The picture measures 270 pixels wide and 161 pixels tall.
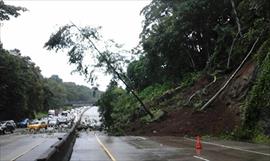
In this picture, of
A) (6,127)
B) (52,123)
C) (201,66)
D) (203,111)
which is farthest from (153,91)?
(203,111)

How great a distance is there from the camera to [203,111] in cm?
4769

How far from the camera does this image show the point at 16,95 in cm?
9694

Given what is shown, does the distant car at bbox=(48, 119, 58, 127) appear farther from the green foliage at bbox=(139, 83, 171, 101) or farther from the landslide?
the landslide

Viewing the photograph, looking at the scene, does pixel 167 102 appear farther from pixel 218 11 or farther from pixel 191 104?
pixel 218 11

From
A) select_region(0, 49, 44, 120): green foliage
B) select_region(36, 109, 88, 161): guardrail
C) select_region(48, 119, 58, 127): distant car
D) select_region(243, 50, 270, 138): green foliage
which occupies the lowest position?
select_region(36, 109, 88, 161): guardrail

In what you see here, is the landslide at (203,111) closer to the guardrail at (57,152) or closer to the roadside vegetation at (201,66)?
the roadside vegetation at (201,66)

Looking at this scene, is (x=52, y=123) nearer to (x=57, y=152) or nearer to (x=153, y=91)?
(x=153, y=91)

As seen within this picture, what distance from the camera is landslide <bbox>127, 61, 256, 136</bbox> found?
43469mm

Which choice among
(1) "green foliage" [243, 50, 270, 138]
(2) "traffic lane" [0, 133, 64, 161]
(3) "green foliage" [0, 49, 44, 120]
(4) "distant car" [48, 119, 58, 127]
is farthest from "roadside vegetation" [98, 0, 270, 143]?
(3) "green foliage" [0, 49, 44, 120]

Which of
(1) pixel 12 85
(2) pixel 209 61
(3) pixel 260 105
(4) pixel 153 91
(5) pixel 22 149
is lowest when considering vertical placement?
(5) pixel 22 149

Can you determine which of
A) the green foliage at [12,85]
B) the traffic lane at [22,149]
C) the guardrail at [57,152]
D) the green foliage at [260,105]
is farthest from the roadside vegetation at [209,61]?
the green foliage at [12,85]

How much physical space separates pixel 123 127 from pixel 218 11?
15.5 meters

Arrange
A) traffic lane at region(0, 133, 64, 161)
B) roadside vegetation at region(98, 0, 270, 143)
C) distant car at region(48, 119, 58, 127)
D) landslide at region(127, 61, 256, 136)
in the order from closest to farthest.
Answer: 1. traffic lane at region(0, 133, 64, 161)
2. roadside vegetation at region(98, 0, 270, 143)
3. landslide at region(127, 61, 256, 136)
4. distant car at region(48, 119, 58, 127)

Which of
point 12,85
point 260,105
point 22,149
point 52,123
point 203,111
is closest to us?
point 22,149
